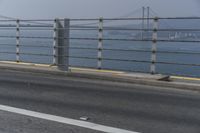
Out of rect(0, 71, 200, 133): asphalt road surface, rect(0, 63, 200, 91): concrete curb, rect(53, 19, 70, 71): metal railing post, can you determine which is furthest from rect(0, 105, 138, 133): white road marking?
rect(53, 19, 70, 71): metal railing post

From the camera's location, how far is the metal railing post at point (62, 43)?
1259cm

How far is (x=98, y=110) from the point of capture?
24.5ft

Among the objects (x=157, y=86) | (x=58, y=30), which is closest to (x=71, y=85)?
Answer: (x=157, y=86)

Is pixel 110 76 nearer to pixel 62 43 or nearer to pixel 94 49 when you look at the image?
pixel 94 49

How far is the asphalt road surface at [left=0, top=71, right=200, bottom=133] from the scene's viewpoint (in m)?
6.37

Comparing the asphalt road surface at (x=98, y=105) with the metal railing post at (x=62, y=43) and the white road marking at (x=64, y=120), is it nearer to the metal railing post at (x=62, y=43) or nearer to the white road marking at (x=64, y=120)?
the white road marking at (x=64, y=120)

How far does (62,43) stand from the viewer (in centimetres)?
1280

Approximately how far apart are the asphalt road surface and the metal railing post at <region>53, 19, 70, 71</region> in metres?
1.40

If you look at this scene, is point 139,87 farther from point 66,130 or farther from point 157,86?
point 66,130

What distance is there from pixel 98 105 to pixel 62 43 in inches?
205

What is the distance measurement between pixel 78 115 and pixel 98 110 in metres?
0.51

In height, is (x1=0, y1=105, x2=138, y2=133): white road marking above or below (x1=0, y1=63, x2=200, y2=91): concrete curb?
below

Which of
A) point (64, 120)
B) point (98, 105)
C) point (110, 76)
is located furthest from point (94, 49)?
point (64, 120)

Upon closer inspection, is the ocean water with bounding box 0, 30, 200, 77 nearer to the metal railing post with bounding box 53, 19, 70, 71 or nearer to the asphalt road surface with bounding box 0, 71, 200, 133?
the metal railing post with bounding box 53, 19, 70, 71
